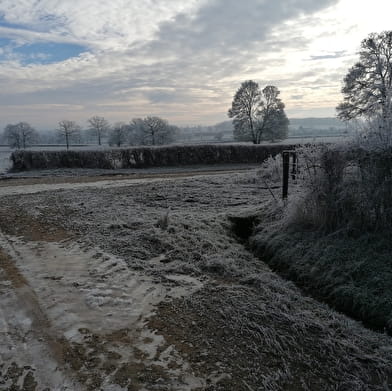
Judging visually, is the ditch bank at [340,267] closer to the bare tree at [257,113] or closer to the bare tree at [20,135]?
the bare tree at [257,113]

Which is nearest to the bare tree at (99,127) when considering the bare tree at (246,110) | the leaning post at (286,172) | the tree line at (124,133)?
the tree line at (124,133)

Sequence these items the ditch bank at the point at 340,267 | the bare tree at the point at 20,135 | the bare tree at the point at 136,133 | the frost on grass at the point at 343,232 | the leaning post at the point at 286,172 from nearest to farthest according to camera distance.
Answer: the ditch bank at the point at 340,267 → the frost on grass at the point at 343,232 → the leaning post at the point at 286,172 → the bare tree at the point at 136,133 → the bare tree at the point at 20,135

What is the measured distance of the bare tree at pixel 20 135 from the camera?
61031 millimetres

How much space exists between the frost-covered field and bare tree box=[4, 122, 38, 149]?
2391 inches

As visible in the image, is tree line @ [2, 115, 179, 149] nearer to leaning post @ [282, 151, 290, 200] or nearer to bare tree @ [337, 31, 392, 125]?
bare tree @ [337, 31, 392, 125]

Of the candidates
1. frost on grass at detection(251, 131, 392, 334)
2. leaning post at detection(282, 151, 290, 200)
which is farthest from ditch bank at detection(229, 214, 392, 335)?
leaning post at detection(282, 151, 290, 200)

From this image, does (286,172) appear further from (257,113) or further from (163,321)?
(257,113)

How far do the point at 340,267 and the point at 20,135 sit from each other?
65686 millimetres

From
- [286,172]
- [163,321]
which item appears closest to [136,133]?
[286,172]

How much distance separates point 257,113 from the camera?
4444cm

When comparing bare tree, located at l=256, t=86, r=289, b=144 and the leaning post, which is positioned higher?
bare tree, located at l=256, t=86, r=289, b=144

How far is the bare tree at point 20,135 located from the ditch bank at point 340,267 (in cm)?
6189

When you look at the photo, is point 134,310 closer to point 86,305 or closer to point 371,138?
point 86,305

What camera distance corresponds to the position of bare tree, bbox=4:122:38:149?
200 feet
